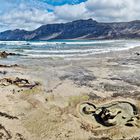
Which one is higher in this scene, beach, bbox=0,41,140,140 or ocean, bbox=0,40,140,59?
ocean, bbox=0,40,140,59

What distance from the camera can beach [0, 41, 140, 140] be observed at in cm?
1182

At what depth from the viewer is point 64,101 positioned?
15867mm

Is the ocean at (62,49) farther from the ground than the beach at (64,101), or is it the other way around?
the ocean at (62,49)

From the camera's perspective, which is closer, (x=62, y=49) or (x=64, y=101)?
(x=64, y=101)

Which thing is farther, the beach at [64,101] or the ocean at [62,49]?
the ocean at [62,49]

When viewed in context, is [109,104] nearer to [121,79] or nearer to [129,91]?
[129,91]

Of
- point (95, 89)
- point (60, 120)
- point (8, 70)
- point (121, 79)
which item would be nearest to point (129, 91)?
point (95, 89)

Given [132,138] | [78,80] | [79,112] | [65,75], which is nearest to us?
[132,138]

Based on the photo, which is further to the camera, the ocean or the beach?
the ocean

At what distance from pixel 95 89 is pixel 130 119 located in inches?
226

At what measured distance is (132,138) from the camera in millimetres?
11227

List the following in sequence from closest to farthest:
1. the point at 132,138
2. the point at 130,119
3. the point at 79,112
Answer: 1. the point at 132,138
2. the point at 130,119
3. the point at 79,112

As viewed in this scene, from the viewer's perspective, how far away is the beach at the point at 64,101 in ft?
38.8

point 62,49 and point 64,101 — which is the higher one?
point 62,49
